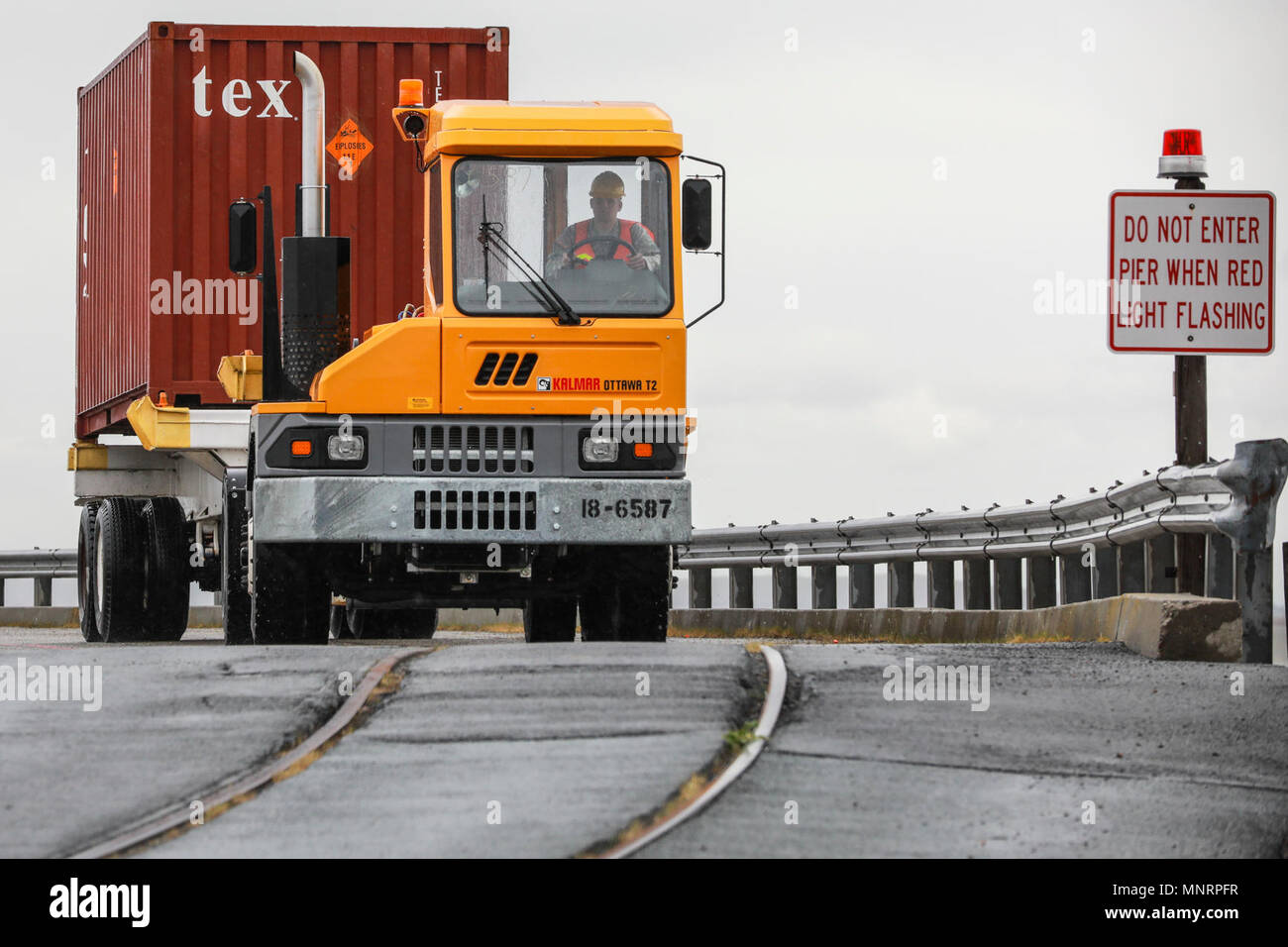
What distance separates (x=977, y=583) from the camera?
17.1m

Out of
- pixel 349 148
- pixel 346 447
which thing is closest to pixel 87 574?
pixel 349 148

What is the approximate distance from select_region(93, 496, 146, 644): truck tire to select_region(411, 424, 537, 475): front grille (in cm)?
655

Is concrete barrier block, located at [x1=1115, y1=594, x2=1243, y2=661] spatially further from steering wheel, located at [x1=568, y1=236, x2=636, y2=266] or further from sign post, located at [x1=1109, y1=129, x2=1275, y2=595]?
steering wheel, located at [x1=568, y1=236, x2=636, y2=266]

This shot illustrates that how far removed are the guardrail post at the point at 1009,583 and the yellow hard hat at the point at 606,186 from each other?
17.9ft

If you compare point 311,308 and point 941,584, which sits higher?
point 311,308

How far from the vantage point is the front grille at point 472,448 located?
1221cm

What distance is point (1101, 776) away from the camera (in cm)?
787

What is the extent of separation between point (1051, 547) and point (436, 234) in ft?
16.7

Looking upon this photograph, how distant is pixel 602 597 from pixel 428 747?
529 cm

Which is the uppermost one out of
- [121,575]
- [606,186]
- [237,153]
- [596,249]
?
[237,153]

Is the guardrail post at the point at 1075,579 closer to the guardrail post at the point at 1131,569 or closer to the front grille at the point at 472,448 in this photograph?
the guardrail post at the point at 1131,569

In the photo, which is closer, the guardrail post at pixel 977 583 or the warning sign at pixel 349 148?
the warning sign at pixel 349 148

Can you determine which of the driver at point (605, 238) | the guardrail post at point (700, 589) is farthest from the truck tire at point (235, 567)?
the guardrail post at point (700, 589)
